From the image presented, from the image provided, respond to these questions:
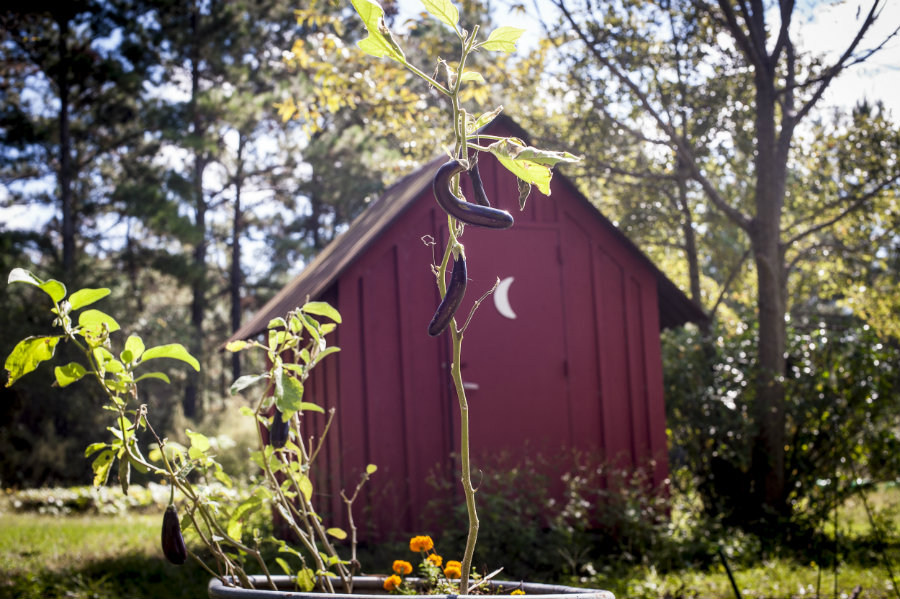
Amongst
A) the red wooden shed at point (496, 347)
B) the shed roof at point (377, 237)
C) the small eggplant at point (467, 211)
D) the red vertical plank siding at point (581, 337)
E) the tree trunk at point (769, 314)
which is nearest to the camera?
the small eggplant at point (467, 211)

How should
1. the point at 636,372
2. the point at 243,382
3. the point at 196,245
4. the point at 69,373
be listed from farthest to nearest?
the point at 196,245 < the point at 636,372 < the point at 243,382 < the point at 69,373

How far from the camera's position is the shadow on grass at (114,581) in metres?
5.55

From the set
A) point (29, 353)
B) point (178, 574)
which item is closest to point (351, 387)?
point (178, 574)

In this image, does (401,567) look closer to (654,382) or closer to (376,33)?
(376,33)

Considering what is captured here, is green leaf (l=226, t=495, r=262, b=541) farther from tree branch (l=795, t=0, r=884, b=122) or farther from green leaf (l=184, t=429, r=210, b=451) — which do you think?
tree branch (l=795, t=0, r=884, b=122)

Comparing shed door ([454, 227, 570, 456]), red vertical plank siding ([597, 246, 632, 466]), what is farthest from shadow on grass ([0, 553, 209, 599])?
red vertical plank siding ([597, 246, 632, 466])

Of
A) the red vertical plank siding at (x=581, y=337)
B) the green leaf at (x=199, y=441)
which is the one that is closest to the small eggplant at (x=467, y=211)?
the green leaf at (x=199, y=441)

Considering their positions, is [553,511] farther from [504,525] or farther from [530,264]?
[530,264]

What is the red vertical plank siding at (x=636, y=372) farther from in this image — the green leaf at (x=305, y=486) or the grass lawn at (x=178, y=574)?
the green leaf at (x=305, y=486)

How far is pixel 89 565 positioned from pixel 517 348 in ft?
12.8

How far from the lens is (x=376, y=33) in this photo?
1.35 metres

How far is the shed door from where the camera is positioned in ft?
22.6

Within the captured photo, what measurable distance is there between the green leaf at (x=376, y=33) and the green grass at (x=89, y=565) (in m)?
5.06

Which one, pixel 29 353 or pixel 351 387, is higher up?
pixel 29 353
